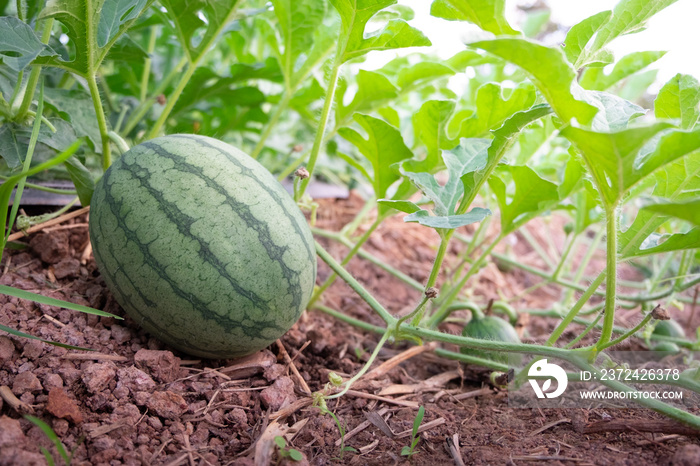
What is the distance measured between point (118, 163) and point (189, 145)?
19cm

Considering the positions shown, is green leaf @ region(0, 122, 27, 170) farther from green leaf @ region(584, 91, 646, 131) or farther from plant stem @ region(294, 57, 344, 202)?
green leaf @ region(584, 91, 646, 131)

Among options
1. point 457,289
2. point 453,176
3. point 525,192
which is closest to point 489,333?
point 457,289

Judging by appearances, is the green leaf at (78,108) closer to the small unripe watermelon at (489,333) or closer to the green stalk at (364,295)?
the green stalk at (364,295)

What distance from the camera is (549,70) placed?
2.92ft

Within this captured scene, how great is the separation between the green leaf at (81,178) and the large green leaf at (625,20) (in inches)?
51.8

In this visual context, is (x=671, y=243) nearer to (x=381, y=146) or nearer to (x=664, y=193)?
(x=664, y=193)

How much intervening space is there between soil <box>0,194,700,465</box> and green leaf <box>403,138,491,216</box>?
563 mm

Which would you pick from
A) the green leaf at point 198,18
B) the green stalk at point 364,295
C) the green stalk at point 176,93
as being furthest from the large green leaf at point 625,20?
the green stalk at point 176,93

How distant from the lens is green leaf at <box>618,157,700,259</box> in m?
1.20

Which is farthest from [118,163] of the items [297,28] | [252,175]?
[297,28]

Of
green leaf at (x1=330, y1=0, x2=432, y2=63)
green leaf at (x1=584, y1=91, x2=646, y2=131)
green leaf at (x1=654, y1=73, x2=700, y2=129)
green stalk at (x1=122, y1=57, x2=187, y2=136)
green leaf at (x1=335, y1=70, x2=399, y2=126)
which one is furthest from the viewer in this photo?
green stalk at (x1=122, y1=57, x2=187, y2=136)

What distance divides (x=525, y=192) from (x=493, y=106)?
29 centimetres

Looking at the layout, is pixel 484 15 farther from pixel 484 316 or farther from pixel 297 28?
pixel 484 316

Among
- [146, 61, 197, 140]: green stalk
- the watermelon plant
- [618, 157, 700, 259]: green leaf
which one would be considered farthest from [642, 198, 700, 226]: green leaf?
[146, 61, 197, 140]: green stalk
